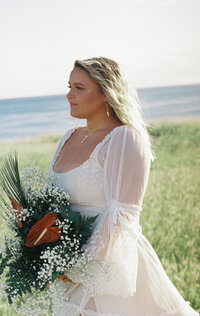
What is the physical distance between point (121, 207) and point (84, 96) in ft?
2.49

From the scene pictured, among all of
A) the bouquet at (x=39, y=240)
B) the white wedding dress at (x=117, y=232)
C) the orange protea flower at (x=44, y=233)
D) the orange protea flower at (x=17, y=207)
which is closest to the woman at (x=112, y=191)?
the white wedding dress at (x=117, y=232)

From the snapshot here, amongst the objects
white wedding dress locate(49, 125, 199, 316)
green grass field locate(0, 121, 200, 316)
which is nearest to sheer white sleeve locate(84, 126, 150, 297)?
white wedding dress locate(49, 125, 199, 316)

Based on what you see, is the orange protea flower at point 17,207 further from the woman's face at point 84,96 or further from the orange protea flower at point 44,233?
the woman's face at point 84,96

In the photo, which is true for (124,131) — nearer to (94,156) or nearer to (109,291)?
(94,156)

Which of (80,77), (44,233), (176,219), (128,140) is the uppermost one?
(80,77)

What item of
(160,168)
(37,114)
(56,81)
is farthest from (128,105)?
(56,81)

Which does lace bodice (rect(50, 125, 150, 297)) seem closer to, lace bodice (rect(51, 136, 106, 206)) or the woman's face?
lace bodice (rect(51, 136, 106, 206))

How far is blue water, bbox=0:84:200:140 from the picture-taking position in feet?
145

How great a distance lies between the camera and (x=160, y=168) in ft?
40.1

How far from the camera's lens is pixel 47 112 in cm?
5516

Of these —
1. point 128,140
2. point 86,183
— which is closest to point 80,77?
point 128,140

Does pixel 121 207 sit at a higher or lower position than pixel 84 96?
lower

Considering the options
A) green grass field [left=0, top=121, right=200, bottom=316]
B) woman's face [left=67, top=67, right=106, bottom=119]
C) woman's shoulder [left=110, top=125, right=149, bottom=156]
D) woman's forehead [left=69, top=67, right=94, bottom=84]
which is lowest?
green grass field [left=0, top=121, right=200, bottom=316]

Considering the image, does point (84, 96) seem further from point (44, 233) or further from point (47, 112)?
point (47, 112)
